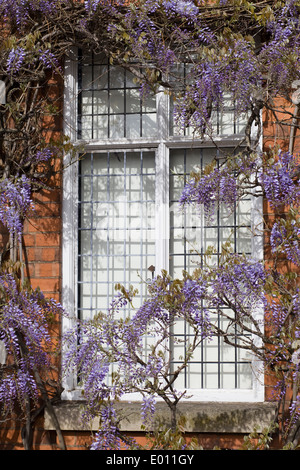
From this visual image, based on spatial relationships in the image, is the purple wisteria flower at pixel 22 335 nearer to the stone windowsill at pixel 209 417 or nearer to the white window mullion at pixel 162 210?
the stone windowsill at pixel 209 417

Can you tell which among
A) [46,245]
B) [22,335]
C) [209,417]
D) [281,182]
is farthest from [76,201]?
[209,417]

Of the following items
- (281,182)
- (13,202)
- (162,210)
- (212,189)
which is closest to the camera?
(281,182)

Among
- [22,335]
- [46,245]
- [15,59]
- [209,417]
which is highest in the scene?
[15,59]

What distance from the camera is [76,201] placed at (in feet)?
15.0

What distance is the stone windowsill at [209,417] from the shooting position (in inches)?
162

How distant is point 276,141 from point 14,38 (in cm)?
183

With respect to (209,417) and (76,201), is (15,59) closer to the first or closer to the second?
(76,201)

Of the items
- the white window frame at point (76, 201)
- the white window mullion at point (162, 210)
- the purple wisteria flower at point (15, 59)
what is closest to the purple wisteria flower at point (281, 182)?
the white window frame at point (76, 201)

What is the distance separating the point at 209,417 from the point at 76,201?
1.69 m

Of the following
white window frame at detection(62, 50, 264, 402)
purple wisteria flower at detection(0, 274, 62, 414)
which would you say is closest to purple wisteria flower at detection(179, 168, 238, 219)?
white window frame at detection(62, 50, 264, 402)

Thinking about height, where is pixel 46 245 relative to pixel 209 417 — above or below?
above

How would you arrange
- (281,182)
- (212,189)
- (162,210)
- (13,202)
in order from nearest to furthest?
(281,182)
(212,189)
(13,202)
(162,210)

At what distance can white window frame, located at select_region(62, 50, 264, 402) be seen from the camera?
4.37 metres
